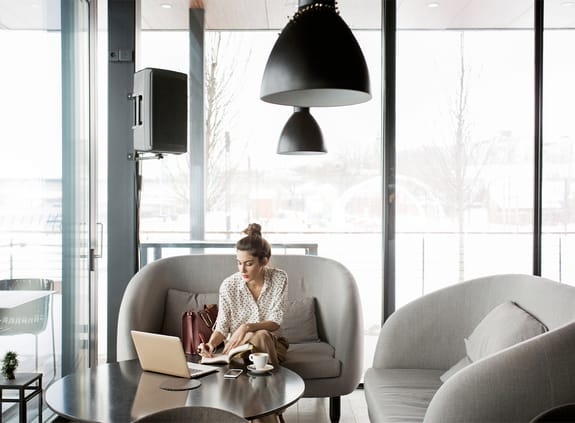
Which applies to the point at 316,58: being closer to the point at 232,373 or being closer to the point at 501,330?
the point at 232,373

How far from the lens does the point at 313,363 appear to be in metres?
3.62

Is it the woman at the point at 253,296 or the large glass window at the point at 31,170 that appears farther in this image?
the woman at the point at 253,296

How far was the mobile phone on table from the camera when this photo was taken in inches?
110

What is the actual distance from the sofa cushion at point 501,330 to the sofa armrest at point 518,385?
0.43 m

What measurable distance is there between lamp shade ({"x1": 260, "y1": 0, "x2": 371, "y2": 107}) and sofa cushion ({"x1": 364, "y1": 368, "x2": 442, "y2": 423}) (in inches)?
55.3

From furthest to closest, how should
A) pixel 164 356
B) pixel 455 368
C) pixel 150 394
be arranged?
1. pixel 455 368
2. pixel 164 356
3. pixel 150 394

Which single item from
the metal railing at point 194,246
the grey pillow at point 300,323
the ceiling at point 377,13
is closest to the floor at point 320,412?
the grey pillow at point 300,323

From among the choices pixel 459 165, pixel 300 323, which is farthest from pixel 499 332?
pixel 459 165

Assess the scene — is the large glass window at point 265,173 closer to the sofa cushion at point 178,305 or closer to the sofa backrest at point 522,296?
the sofa cushion at point 178,305

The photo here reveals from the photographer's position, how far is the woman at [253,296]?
3428 millimetres

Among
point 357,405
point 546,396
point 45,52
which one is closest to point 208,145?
point 45,52

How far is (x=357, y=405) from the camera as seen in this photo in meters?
4.25

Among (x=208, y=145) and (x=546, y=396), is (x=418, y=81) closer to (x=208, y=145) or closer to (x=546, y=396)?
(x=208, y=145)

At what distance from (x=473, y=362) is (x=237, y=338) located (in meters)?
1.14
